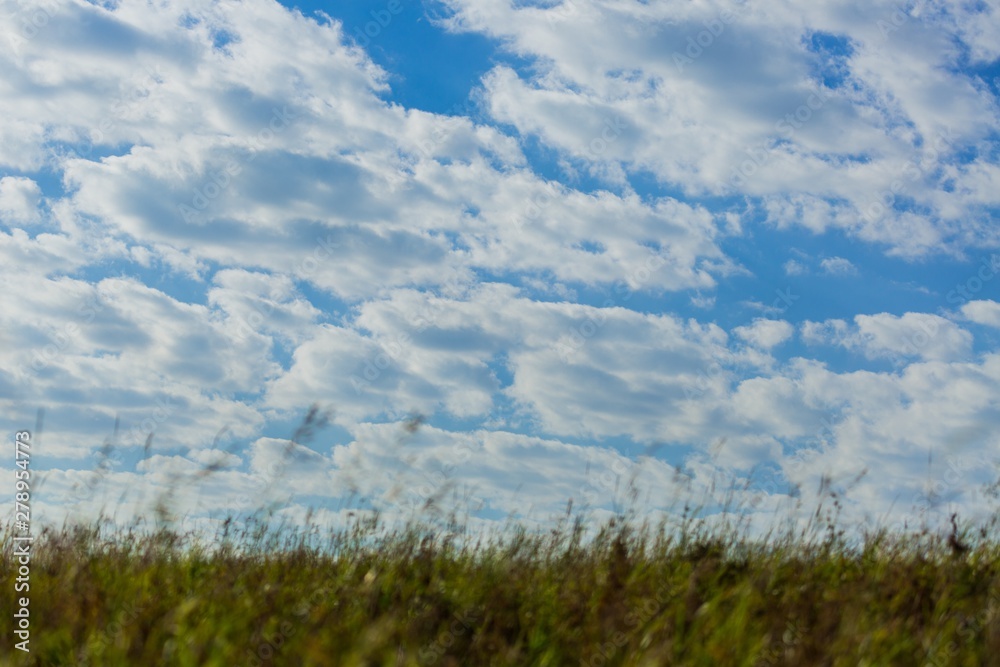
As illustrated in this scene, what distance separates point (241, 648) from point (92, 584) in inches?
74.3

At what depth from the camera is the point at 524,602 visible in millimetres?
6117

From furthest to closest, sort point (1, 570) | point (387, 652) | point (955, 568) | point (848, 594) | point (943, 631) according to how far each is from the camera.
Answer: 1. point (1, 570)
2. point (955, 568)
3. point (848, 594)
4. point (943, 631)
5. point (387, 652)

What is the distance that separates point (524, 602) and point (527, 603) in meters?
0.03

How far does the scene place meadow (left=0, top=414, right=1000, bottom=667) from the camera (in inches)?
205

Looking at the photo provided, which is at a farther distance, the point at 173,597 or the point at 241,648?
the point at 173,597

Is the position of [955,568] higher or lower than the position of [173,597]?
higher

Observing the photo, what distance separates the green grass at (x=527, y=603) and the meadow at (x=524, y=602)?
0.05 feet

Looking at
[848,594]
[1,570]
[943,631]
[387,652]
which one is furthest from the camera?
[1,570]

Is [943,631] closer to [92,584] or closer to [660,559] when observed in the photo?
[660,559]

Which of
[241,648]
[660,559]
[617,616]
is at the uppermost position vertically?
[660,559]

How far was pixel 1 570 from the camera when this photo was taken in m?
8.13

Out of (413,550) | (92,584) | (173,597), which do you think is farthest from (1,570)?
(413,550)

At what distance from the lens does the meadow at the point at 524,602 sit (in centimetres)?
521

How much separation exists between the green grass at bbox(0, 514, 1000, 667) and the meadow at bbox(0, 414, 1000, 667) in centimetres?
2
